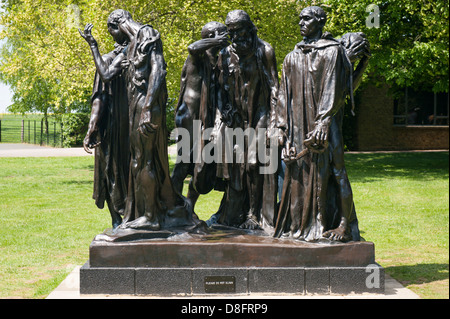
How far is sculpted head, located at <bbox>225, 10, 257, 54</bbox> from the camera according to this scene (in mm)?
7395

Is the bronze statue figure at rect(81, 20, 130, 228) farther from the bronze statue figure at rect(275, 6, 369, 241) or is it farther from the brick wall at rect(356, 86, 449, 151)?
the brick wall at rect(356, 86, 449, 151)

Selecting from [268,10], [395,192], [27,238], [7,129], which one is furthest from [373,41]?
[7,129]

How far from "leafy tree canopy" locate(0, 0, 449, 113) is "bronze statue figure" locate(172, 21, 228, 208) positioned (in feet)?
28.7

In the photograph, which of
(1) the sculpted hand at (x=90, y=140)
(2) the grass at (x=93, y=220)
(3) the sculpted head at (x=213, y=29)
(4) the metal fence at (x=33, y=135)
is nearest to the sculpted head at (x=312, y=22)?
(3) the sculpted head at (x=213, y=29)

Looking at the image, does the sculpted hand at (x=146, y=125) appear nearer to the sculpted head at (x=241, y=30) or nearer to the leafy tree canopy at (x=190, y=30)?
the sculpted head at (x=241, y=30)

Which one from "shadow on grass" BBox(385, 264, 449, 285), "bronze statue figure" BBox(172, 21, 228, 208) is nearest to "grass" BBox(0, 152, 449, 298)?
"shadow on grass" BBox(385, 264, 449, 285)

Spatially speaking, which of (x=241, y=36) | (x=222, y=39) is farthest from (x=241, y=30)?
(x=222, y=39)

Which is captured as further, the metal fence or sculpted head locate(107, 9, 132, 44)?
the metal fence

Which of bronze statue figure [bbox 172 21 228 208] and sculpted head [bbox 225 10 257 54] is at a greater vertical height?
sculpted head [bbox 225 10 257 54]

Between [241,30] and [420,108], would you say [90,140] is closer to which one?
[241,30]

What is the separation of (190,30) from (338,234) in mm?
12881

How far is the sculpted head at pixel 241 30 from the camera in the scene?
7.39 metres

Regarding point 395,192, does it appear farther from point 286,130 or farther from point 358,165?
point 286,130

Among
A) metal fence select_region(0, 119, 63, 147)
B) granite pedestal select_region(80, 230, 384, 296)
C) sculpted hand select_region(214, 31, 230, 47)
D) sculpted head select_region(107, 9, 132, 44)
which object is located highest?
sculpted head select_region(107, 9, 132, 44)
